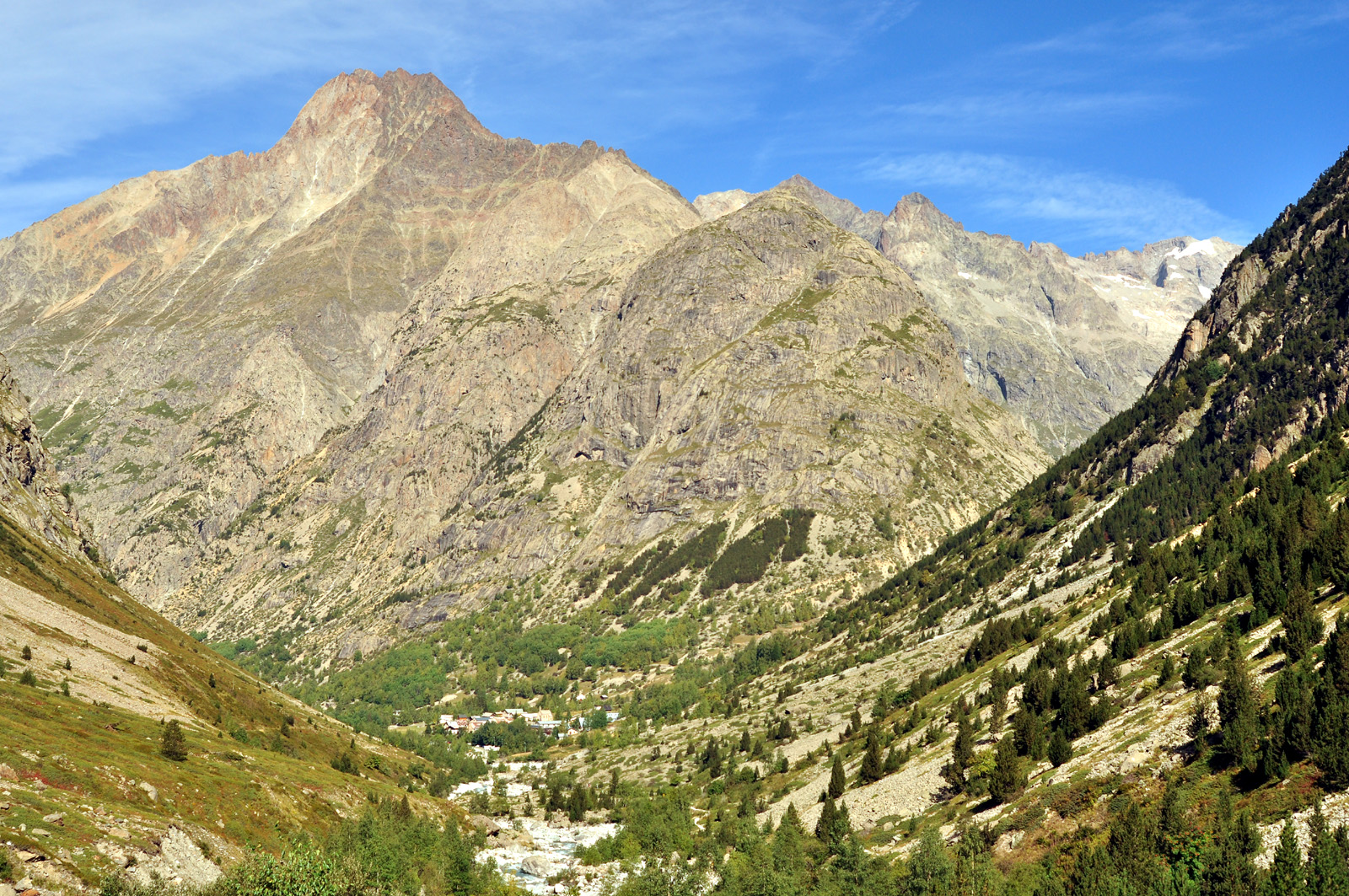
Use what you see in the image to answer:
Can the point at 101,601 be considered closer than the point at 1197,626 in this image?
No

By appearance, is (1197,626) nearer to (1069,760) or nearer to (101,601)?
(1069,760)

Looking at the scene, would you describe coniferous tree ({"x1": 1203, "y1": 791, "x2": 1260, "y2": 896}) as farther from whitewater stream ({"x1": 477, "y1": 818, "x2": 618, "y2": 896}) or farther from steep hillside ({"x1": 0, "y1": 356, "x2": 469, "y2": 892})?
whitewater stream ({"x1": 477, "y1": 818, "x2": 618, "y2": 896})

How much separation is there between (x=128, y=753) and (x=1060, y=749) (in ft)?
302

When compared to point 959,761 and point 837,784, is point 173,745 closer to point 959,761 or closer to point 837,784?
point 837,784

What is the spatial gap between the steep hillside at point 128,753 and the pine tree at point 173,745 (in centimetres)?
60

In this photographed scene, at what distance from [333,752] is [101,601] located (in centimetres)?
4720

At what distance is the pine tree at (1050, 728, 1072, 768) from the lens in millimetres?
98562

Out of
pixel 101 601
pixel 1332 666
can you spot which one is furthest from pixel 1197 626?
pixel 101 601

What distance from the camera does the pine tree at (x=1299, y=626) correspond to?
290 ft

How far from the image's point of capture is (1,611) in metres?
142

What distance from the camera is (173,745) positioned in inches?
4651

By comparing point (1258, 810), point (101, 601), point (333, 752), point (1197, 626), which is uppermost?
point (101, 601)

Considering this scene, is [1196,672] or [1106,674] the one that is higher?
[1106,674]

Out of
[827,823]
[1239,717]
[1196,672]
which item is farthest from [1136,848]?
[827,823]
